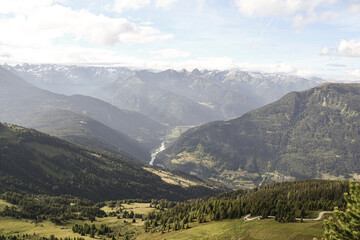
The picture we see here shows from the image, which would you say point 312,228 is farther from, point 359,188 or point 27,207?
point 27,207

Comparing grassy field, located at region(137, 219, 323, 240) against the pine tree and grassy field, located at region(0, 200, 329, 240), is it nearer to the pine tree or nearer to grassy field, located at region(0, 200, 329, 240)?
grassy field, located at region(0, 200, 329, 240)

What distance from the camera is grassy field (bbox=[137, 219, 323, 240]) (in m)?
78.8

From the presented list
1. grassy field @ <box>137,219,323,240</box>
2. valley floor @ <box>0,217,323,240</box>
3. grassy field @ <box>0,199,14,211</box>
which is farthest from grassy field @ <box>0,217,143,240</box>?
grassy field @ <box>137,219,323,240</box>

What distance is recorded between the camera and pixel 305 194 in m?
159

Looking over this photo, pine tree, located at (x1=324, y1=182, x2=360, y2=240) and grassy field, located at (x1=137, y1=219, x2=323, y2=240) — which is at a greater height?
pine tree, located at (x1=324, y1=182, x2=360, y2=240)

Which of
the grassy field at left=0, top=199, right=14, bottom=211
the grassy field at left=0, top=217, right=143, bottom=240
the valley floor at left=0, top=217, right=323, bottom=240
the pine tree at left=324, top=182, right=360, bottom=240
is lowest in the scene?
the grassy field at left=0, top=199, right=14, bottom=211

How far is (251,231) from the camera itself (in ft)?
287

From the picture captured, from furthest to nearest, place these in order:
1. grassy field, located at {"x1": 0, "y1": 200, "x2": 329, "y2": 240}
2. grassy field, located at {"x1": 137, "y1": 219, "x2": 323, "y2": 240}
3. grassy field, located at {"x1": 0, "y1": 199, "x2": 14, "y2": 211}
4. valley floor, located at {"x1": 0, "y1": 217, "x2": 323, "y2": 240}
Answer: grassy field, located at {"x1": 0, "y1": 199, "x2": 14, "y2": 211} < grassy field, located at {"x1": 0, "y1": 200, "x2": 329, "y2": 240} < valley floor, located at {"x1": 0, "y1": 217, "x2": 323, "y2": 240} < grassy field, located at {"x1": 137, "y1": 219, "x2": 323, "y2": 240}

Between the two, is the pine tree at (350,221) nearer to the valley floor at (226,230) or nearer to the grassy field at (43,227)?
the valley floor at (226,230)

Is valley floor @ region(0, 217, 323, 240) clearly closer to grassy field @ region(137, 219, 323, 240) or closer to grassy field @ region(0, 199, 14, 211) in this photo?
grassy field @ region(137, 219, 323, 240)

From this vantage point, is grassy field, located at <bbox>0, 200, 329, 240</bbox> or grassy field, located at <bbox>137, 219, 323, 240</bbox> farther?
grassy field, located at <bbox>0, 200, 329, 240</bbox>

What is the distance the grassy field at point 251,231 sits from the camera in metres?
78.8

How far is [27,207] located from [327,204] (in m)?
193

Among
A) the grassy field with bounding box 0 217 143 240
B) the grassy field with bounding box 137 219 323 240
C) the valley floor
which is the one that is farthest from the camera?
the grassy field with bounding box 0 217 143 240
